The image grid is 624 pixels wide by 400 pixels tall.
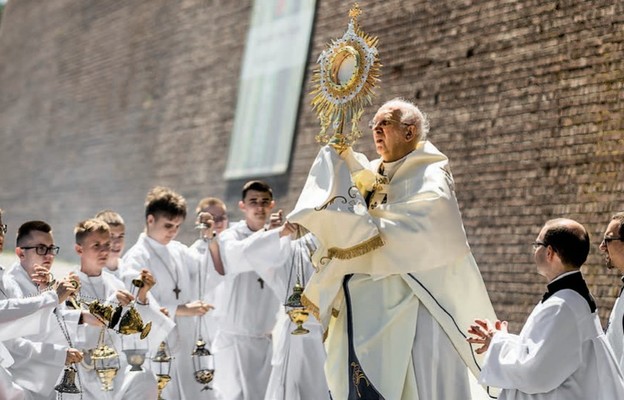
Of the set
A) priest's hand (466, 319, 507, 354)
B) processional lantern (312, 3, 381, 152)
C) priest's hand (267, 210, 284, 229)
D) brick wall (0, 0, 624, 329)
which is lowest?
priest's hand (466, 319, 507, 354)

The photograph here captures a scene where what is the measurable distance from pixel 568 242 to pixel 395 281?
138cm

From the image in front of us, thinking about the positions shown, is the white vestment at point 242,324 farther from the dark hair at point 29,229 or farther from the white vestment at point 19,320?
the white vestment at point 19,320

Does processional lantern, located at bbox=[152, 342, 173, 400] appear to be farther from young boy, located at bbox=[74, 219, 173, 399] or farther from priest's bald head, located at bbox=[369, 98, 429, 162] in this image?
priest's bald head, located at bbox=[369, 98, 429, 162]

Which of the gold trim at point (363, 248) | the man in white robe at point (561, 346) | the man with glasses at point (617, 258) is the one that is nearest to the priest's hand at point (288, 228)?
the gold trim at point (363, 248)

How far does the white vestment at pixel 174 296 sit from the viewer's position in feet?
24.9

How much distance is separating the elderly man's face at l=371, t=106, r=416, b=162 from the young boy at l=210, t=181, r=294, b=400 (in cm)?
173

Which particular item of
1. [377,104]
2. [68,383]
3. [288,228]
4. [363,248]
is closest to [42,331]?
[68,383]

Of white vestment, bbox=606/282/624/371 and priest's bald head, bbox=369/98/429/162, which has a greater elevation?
priest's bald head, bbox=369/98/429/162

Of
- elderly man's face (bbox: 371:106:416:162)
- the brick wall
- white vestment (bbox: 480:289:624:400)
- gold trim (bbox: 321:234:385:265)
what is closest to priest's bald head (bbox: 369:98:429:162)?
elderly man's face (bbox: 371:106:416:162)

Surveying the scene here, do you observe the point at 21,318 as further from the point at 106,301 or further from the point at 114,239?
the point at 114,239

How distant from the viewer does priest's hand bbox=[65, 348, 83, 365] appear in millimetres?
6141

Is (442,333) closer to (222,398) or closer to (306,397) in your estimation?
(306,397)

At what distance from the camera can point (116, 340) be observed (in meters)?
6.98

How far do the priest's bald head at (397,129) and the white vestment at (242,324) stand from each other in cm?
193
